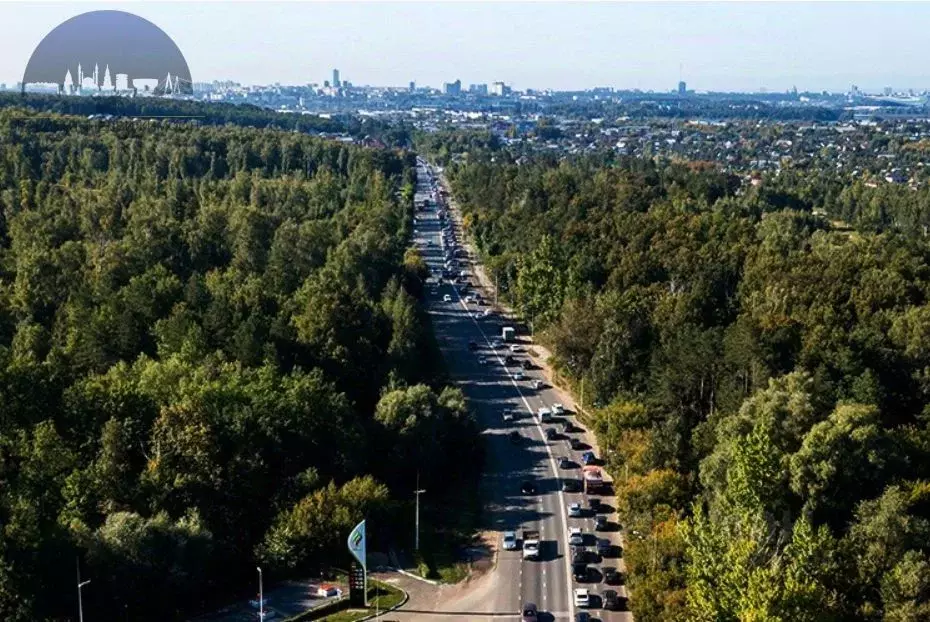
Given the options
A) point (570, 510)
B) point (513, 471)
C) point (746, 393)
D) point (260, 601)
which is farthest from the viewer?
point (746, 393)

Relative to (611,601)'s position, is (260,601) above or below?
above

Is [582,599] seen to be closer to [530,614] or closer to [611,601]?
[611,601]

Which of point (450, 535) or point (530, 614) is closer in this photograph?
point (530, 614)

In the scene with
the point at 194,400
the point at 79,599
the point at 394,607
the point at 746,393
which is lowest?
the point at 394,607

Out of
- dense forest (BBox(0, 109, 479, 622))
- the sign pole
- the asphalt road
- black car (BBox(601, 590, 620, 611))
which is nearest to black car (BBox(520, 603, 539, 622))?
the asphalt road

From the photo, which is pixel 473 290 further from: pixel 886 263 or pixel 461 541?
pixel 461 541

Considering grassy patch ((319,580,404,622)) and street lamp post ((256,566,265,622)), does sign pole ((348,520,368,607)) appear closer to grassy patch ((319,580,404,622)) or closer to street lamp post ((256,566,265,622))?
grassy patch ((319,580,404,622))

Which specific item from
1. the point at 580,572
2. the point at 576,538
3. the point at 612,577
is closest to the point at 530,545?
the point at 576,538
